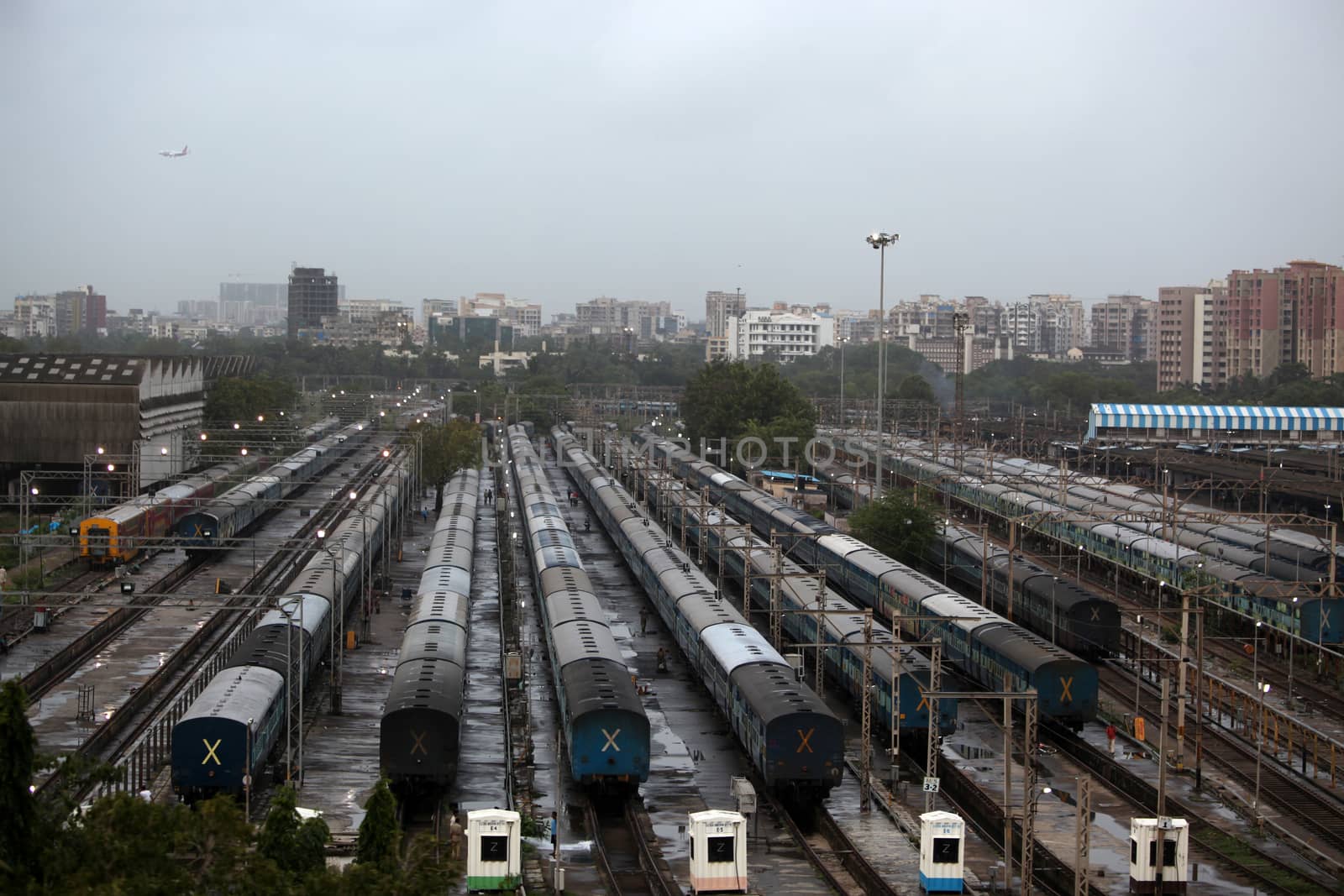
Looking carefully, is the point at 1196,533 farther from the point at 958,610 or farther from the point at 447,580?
the point at 447,580

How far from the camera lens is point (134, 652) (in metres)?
38.8

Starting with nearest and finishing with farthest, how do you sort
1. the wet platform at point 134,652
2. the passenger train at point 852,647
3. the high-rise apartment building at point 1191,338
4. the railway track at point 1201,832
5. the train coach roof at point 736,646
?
the railway track at point 1201,832 → the passenger train at point 852,647 → the train coach roof at point 736,646 → the wet platform at point 134,652 → the high-rise apartment building at point 1191,338

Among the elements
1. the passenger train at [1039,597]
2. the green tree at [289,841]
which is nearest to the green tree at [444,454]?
the passenger train at [1039,597]

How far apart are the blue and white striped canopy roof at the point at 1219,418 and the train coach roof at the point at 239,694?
8040cm

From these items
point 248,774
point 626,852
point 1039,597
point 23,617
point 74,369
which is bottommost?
point 626,852

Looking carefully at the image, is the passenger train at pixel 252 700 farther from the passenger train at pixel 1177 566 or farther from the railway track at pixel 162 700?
the passenger train at pixel 1177 566

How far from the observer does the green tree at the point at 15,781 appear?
1359cm

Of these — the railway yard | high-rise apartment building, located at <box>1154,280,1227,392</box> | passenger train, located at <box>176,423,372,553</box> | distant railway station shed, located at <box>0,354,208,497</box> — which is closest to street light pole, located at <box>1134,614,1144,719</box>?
the railway yard

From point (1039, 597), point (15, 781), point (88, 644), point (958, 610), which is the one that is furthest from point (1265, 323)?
point (15, 781)

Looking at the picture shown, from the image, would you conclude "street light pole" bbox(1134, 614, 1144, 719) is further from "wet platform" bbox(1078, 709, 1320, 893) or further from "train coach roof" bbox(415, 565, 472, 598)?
"train coach roof" bbox(415, 565, 472, 598)

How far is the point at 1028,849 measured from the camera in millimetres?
21062

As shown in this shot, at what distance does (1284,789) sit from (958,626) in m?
8.44

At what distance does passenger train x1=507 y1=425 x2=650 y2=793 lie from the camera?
2484 centimetres

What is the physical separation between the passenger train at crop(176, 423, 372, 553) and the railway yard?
311mm
